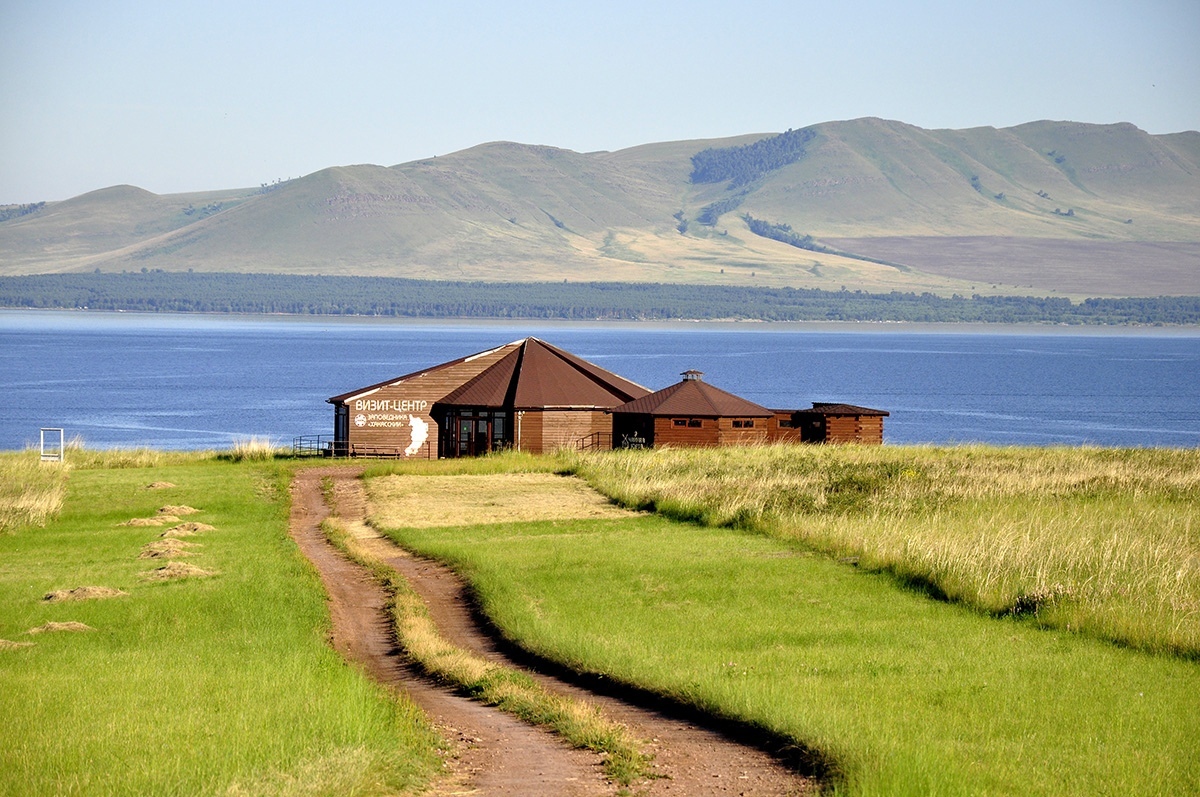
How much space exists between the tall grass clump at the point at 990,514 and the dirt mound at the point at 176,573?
11.2 metres

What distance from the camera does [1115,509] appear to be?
31.6 m

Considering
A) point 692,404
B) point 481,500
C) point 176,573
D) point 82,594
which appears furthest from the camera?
point 692,404

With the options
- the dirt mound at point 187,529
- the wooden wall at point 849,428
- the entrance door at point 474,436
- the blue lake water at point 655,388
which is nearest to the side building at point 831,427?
the wooden wall at point 849,428

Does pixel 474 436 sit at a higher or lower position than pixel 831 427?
lower

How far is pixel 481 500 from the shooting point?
37844mm

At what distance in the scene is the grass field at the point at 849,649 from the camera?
12.7 meters

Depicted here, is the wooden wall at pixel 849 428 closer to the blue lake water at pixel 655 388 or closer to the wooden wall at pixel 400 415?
the wooden wall at pixel 400 415

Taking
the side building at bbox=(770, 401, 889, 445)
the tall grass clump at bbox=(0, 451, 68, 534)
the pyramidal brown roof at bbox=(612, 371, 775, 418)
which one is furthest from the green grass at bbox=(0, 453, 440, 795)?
the side building at bbox=(770, 401, 889, 445)

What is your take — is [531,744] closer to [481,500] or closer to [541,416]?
[481,500]

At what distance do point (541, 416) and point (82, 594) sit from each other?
33.2 m

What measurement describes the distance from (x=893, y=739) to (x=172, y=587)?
564 inches

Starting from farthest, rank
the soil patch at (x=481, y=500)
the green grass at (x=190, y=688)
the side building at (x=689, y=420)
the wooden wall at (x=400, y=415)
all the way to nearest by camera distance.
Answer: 1. the wooden wall at (x=400, y=415)
2. the side building at (x=689, y=420)
3. the soil patch at (x=481, y=500)
4. the green grass at (x=190, y=688)

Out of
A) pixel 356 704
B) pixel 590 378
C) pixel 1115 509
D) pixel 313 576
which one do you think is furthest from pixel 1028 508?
pixel 590 378

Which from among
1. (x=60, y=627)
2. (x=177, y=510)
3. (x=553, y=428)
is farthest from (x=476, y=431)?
(x=60, y=627)
